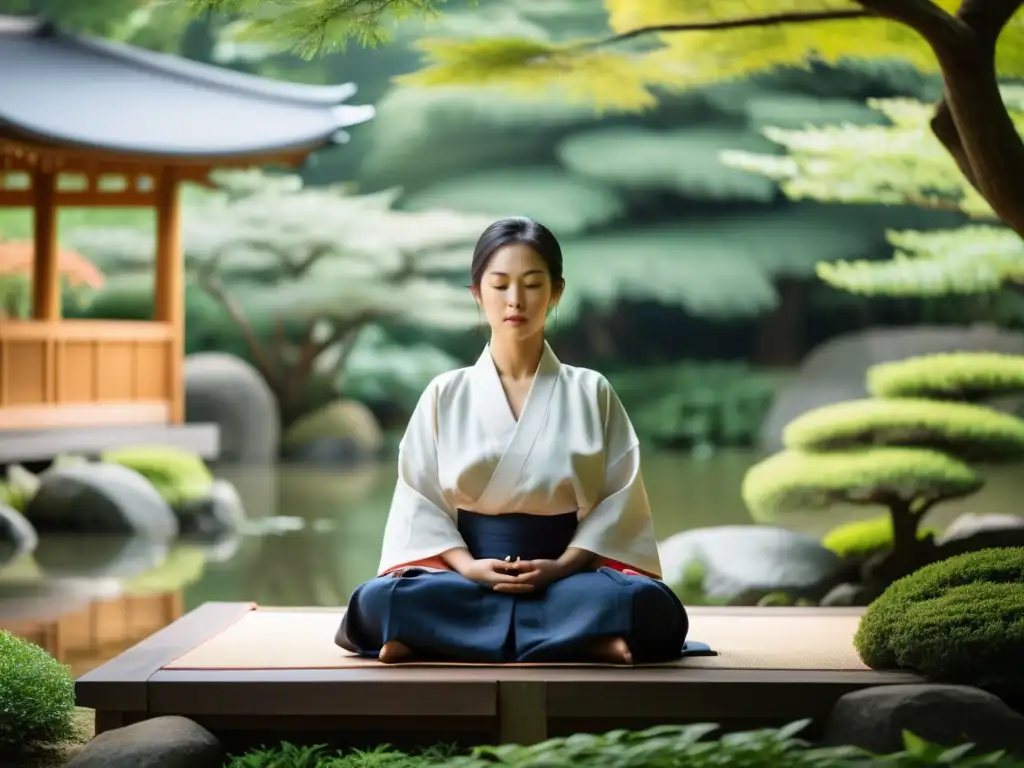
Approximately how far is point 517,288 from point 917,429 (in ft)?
14.8

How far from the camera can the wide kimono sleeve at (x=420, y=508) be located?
324 centimetres

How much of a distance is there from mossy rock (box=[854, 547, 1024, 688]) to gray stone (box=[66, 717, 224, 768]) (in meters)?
1.50

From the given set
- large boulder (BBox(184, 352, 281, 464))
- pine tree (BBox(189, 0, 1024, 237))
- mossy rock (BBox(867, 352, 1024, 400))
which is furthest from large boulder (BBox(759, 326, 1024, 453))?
pine tree (BBox(189, 0, 1024, 237))

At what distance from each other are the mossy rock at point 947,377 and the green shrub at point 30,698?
4951mm

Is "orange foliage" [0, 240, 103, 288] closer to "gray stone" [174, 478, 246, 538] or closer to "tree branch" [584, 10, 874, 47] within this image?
"gray stone" [174, 478, 246, 538]

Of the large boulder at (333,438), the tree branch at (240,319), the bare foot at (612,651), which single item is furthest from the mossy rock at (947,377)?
the tree branch at (240,319)

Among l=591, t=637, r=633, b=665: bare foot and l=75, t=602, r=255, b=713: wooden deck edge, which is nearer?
l=75, t=602, r=255, b=713: wooden deck edge

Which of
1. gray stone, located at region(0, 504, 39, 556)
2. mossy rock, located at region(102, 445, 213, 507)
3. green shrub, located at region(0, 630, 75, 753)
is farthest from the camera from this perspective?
mossy rock, located at region(102, 445, 213, 507)

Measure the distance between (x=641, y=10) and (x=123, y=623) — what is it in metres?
3.54

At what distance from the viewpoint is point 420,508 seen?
10.8 ft

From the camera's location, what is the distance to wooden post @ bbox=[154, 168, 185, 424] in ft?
35.5

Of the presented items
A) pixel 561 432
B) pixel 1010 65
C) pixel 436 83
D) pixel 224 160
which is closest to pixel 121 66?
pixel 224 160

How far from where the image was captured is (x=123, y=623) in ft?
20.0

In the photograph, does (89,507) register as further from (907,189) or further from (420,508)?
(420,508)
